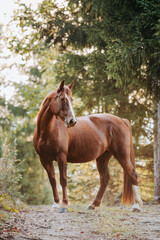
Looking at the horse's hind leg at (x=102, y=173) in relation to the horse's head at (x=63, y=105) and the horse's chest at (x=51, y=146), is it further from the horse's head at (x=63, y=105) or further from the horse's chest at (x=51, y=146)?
the horse's head at (x=63, y=105)

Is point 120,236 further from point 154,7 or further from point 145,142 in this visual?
point 145,142

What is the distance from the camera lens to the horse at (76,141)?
17.9 ft

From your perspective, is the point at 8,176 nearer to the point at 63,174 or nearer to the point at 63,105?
the point at 63,174

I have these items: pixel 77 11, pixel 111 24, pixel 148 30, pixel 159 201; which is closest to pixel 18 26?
pixel 77 11

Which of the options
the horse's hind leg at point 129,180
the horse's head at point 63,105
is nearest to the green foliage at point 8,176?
the horse's head at point 63,105

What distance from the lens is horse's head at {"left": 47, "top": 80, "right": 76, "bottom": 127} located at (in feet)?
17.1

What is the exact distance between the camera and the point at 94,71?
27.1 feet

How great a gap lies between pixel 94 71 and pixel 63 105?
3.23 m

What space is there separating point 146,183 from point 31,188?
4.85 m

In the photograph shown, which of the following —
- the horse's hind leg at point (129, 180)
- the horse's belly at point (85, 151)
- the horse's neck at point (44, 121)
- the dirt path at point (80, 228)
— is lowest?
the dirt path at point (80, 228)

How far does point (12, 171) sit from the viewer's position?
6.53 metres

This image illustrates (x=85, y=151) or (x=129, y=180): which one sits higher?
(x=85, y=151)

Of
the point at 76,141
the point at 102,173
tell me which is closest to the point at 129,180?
the point at 102,173

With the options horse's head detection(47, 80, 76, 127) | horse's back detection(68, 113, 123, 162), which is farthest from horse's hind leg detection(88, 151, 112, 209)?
horse's head detection(47, 80, 76, 127)
